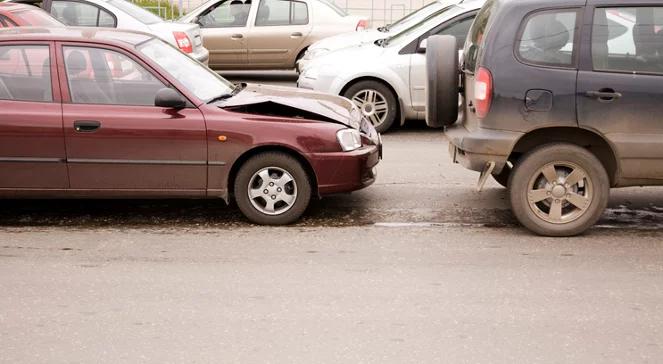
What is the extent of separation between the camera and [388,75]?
11336mm

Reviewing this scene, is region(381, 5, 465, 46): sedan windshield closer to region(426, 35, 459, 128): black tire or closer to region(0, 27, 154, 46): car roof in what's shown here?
region(426, 35, 459, 128): black tire

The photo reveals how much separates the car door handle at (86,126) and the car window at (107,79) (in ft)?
0.61

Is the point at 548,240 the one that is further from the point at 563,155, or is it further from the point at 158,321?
the point at 158,321

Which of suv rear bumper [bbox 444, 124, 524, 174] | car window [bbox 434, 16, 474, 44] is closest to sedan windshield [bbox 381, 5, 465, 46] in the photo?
car window [bbox 434, 16, 474, 44]

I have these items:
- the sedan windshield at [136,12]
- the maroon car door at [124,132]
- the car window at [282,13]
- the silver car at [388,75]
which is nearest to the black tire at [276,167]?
the maroon car door at [124,132]

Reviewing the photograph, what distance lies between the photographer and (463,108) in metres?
7.73

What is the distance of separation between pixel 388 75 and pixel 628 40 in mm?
4630

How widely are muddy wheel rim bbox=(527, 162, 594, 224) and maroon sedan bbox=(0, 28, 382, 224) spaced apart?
1323 mm

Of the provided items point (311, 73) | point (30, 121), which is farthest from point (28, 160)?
point (311, 73)

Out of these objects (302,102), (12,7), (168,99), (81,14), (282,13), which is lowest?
(302,102)

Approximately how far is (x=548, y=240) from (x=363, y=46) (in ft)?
17.9

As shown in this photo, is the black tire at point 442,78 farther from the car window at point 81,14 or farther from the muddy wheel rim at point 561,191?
the car window at point 81,14

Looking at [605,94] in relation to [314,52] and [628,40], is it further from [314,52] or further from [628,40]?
[314,52]

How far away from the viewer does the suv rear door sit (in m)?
6.86
